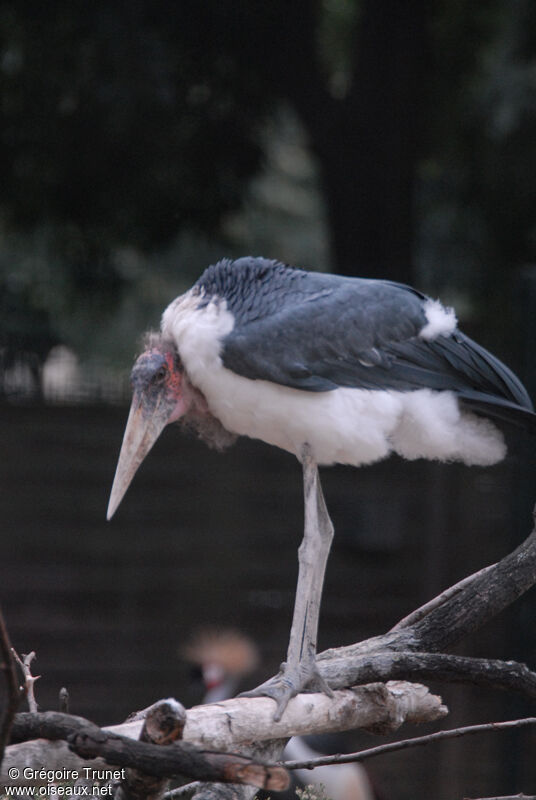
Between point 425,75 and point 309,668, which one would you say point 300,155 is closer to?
point 425,75

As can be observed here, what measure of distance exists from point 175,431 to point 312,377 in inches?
89.7

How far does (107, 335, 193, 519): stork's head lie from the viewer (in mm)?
2260

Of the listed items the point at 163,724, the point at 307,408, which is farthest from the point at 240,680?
the point at 163,724

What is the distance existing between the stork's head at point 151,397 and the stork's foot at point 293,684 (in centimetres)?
47

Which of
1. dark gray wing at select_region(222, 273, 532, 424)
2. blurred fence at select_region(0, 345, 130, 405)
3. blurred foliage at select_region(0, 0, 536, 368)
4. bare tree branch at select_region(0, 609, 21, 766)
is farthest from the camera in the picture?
blurred fence at select_region(0, 345, 130, 405)

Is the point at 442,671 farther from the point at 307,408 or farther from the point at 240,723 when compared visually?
the point at 307,408

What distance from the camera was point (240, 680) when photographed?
176 inches

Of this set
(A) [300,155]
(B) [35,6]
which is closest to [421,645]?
(B) [35,6]

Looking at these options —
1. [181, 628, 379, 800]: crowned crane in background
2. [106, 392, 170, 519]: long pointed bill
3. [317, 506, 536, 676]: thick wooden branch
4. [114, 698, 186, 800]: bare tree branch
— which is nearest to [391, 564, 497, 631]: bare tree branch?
[317, 506, 536, 676]: thick wooden branch

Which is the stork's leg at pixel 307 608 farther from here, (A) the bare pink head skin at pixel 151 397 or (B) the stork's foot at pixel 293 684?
(A) the bare pink head skin at pixel 151 397

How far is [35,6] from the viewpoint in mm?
4207

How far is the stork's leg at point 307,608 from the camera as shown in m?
2.07

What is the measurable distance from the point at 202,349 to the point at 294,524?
2284 millimetres

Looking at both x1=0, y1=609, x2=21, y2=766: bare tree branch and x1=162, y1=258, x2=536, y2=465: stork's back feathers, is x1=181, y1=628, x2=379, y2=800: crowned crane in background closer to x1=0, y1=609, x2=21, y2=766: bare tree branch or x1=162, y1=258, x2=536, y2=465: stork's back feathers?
x1=162, y1=258, x2=536, y2=465: stork's back feathers
